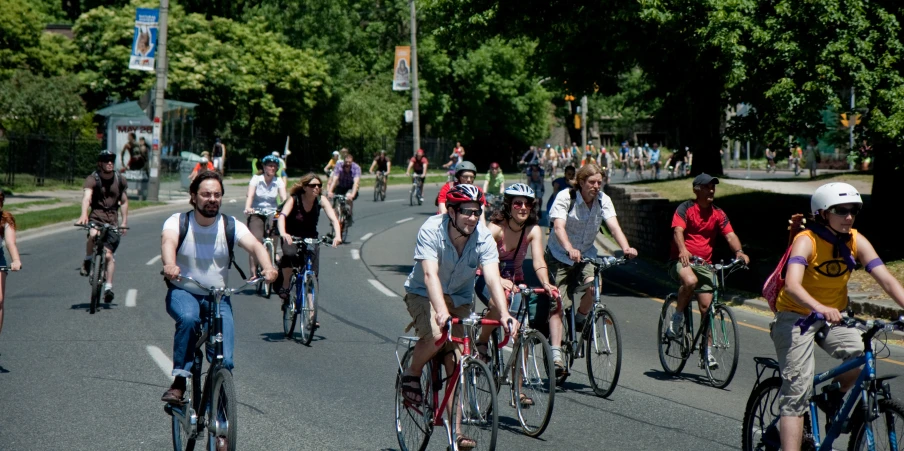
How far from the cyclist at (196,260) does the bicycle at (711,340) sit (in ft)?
14.1

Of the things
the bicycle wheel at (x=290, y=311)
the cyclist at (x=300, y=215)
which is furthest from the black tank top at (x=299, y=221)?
the bicycle wheel at (x=290, y=311)

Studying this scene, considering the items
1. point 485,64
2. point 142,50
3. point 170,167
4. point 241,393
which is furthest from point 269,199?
point 485,64

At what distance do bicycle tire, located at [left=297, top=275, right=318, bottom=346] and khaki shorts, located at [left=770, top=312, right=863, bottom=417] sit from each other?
5.94 m

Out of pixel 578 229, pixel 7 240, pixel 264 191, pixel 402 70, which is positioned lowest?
pixel 7 240

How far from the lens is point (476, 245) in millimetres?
6562

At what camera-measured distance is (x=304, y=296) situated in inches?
436

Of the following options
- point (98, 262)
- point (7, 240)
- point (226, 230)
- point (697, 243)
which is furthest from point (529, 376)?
point (98, 262)

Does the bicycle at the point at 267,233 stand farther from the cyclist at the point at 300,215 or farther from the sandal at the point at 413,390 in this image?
the sandal at the point at 413,390

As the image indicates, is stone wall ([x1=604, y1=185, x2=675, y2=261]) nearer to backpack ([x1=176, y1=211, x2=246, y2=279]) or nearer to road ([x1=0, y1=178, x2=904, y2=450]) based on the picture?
road ([x1=0, y1=178, x2=904, y2=450])

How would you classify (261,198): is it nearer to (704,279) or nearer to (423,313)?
(704,279)

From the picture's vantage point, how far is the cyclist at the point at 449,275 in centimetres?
629

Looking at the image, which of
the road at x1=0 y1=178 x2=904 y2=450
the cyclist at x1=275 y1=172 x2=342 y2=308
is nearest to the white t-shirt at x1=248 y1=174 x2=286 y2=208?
the road at x1=0 y1=178 x2=904 y2=450

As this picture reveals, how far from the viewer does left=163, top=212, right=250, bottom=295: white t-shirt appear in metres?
6.50

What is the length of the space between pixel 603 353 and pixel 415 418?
8.07ft
